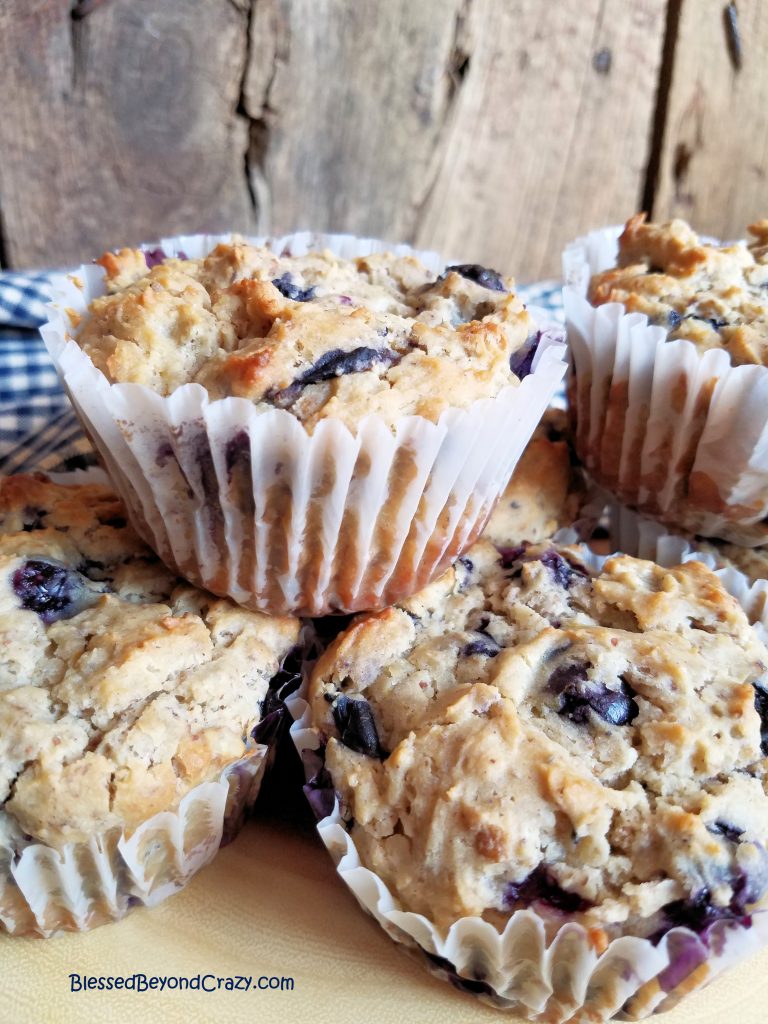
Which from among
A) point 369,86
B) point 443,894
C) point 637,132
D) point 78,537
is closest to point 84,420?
point 78,537

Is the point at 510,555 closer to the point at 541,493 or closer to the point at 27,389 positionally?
the point at 541,493

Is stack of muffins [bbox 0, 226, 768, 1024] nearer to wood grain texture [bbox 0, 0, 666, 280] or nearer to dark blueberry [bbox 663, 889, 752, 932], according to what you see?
dark blueberry [bbox 663, 889, 752, 932]

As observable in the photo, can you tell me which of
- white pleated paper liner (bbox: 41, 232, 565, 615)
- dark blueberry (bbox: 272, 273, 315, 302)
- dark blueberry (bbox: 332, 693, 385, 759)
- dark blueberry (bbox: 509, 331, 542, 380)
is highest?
dark blueberry (bbox: 272, 273, 315, 302)

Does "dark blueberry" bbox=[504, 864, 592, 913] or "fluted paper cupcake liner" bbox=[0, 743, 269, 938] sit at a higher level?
"dark blueberry" bbox=[504, 864, 592, 913]

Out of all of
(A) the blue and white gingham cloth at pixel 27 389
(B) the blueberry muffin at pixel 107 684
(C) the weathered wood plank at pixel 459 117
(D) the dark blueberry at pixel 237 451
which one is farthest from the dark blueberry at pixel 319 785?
(C) the weathered wood plank at pixel 459 117

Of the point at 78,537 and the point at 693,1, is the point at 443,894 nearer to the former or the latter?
the point at 78,537

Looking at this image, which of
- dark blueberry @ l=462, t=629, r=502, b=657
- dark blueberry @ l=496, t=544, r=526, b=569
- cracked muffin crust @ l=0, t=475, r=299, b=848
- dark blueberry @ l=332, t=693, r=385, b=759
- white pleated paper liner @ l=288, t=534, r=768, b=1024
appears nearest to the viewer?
white pleated paper liner @ l=288, t=534, r=768, b=1024

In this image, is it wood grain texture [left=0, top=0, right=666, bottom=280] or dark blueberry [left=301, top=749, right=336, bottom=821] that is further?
wood grain texture [left=0, top=0, right=666, bottom=280]

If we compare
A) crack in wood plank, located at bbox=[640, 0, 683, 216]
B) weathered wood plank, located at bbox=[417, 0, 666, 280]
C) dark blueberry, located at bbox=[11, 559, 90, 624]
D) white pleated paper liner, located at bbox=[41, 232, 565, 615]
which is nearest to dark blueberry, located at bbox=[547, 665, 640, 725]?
white pleated paper liner, located at bbox=[41, 232, 565, 615]
